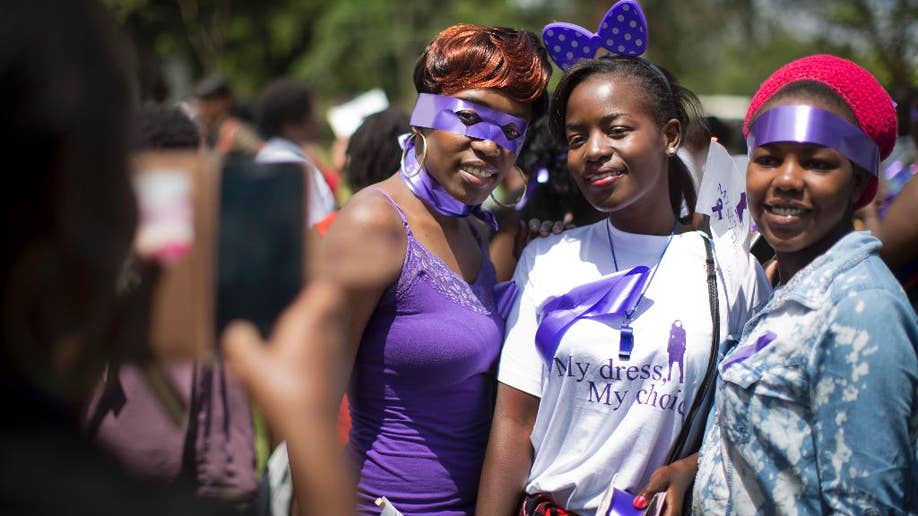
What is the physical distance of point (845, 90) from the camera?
200 centimetres

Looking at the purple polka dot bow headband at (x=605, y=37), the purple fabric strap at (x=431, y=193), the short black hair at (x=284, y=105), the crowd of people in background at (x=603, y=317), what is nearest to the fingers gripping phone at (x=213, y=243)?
the crowd of people in background at (x=603, y=317)

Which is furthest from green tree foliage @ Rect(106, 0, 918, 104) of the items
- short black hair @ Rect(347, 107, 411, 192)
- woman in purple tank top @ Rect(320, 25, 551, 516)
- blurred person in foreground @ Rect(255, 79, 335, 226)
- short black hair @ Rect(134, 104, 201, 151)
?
woman in purple tank top @ Rect(320, 25, 551, 516)

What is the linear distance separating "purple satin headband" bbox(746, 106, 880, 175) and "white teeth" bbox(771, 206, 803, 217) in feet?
0.51

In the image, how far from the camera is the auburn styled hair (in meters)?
2.54

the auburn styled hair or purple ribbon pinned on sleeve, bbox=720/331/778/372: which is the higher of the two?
the auburn styled hair

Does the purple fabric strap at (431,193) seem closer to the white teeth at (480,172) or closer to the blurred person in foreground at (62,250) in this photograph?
the white teeth at (480,172)

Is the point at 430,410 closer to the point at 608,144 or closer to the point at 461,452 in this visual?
the point at 461,452

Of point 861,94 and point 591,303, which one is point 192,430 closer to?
point 591,303

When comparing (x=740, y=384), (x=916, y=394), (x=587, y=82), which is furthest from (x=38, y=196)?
(x=587, y=82)

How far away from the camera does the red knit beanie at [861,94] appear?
1995 mm

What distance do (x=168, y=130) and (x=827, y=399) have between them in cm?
278

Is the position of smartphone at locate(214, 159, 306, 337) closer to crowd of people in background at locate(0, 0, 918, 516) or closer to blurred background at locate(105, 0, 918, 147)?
crowd of people in background at locate(0, 0, 918, 516)

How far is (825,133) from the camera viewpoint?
6.43ft

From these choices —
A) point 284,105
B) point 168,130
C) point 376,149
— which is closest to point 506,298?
point 376,149
